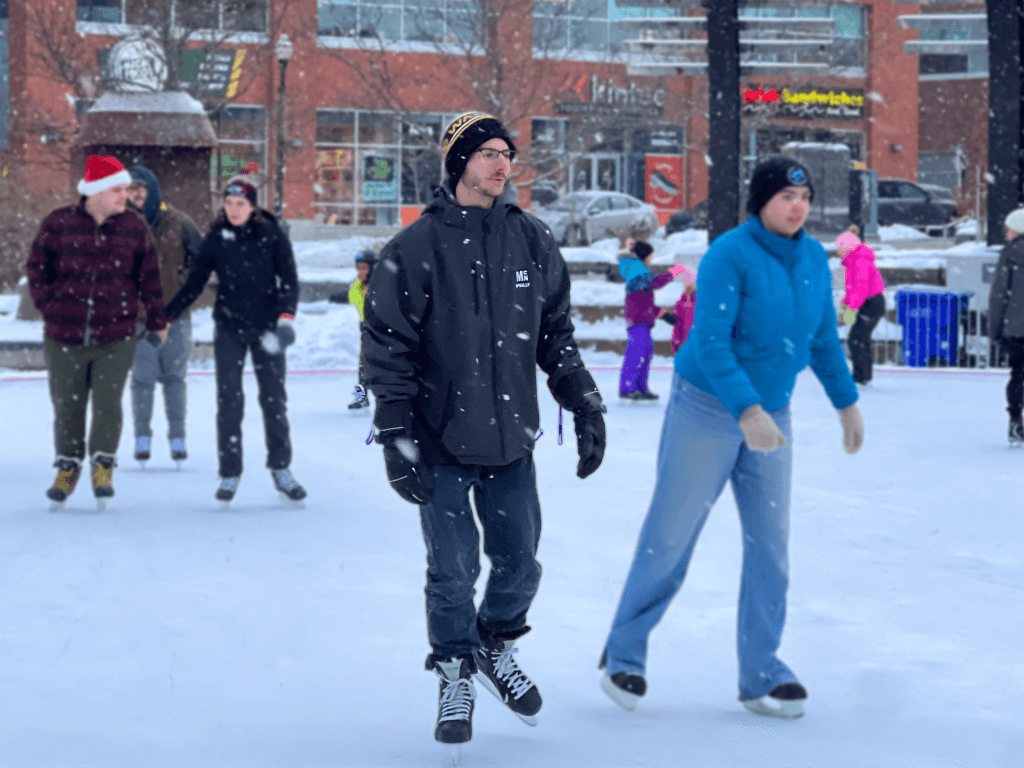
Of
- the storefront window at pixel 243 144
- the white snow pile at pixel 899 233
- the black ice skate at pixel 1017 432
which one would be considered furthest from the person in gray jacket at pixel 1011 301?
the storefront window at pixel 243 144

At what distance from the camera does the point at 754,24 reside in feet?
49.3

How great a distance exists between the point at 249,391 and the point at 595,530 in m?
7.33

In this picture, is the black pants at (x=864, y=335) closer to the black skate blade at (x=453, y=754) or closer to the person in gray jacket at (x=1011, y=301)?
the person in gray jacket at (x=1011, y=301)

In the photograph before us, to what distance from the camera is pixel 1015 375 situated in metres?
10.1

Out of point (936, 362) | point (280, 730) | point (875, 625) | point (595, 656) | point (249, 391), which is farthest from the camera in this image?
point (936, 362)

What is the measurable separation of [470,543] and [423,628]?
140 cm

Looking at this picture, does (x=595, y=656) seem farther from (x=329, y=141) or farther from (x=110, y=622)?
(x=329, y=141)

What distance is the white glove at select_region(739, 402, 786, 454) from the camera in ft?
12.9

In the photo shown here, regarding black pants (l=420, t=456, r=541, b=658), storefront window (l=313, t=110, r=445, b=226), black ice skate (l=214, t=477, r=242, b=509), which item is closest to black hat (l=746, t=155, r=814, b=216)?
black pants (l=420, t=456, r=541, b=658)

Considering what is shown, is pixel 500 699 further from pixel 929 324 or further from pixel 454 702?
pixel 929 324

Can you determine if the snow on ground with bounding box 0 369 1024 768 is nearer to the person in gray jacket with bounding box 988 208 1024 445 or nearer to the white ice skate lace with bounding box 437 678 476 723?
the white ice skate lace with bounding box 437 678 476 723

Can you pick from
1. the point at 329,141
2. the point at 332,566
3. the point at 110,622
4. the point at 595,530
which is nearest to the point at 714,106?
the point at 595,530

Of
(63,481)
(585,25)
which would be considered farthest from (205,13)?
(63,481)

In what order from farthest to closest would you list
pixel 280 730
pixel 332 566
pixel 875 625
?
pixel 332 566
pixel 875 625
pixel 280 730
